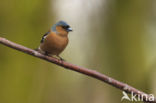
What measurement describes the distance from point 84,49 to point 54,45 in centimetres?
65

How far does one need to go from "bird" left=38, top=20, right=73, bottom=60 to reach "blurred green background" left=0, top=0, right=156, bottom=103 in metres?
0.08

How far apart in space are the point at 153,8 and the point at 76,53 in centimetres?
82

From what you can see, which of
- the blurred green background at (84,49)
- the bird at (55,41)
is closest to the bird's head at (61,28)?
the bird at (55,41)

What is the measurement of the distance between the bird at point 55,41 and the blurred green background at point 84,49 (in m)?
0.08

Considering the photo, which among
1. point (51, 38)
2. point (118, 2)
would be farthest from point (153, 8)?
point (51, 38)

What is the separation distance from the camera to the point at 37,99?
275cm

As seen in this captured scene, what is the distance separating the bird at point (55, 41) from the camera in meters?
2.79

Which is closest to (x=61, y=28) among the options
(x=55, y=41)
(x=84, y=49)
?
(x=55, y=41)

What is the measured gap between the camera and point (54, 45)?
2785 millimetres

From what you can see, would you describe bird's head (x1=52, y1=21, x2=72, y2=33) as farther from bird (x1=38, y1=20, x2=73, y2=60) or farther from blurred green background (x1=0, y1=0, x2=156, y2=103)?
blurred green background (x1=0, y1=0, x2=156, y2=103)

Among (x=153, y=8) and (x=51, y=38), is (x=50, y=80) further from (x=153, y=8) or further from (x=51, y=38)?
(x=153, y=8)

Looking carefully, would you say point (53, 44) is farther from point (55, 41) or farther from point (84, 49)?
point (84, 49)

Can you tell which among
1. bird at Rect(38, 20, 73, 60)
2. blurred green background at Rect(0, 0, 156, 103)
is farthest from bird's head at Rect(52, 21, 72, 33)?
blurred green background at Rect(0, 0, 156, 103)

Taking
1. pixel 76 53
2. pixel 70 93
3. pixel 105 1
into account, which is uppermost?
pixel 105 1
